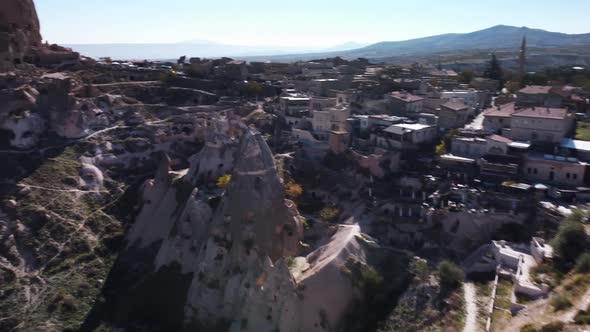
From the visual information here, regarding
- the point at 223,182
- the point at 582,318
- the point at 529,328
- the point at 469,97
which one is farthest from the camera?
the point at 469,97

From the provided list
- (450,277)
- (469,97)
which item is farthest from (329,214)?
(469,97)

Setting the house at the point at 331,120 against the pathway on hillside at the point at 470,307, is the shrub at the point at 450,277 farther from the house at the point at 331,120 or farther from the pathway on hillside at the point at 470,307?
the house at the point at 331,120

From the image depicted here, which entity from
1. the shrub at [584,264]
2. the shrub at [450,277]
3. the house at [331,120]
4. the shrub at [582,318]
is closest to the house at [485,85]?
the house at [331,120]

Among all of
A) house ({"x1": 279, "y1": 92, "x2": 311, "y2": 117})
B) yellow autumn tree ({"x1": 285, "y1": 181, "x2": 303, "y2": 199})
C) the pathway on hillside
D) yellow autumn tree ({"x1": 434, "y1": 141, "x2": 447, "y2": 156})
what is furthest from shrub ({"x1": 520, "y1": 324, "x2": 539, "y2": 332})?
house ({"x1": 279, "y1": 92, "x2": 311, "y2": 117})

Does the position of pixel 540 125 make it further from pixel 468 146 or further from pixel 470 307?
pixel 470 307

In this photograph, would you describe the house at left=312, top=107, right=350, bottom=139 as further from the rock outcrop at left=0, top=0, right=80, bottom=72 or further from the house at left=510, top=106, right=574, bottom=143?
the rock outcrop at left=0, top=0, right=80, bottom=72
